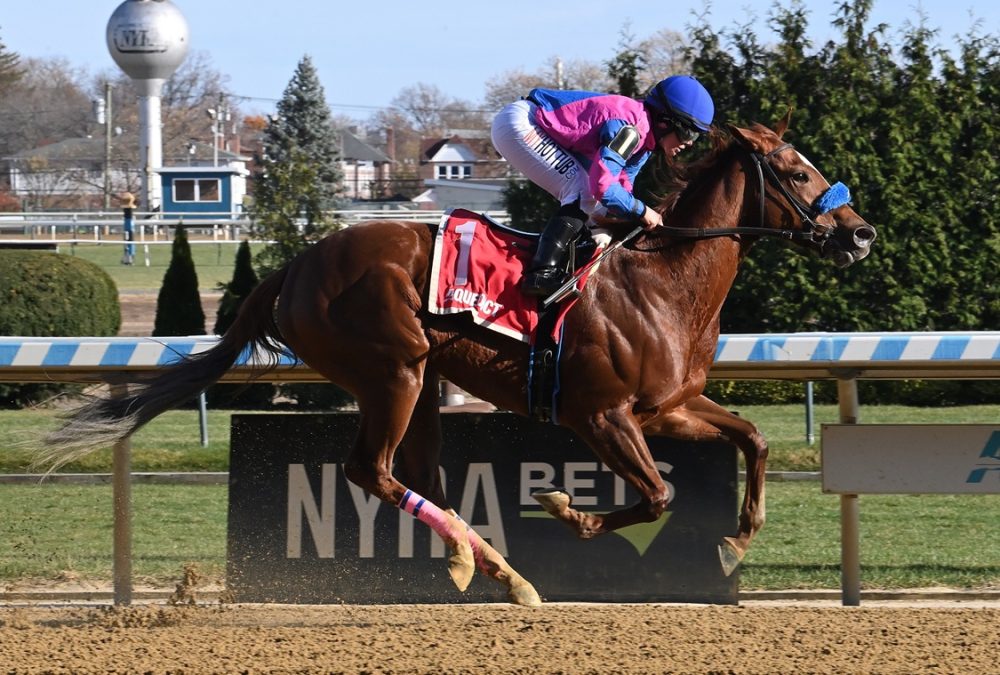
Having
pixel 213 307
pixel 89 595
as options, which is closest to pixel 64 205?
pixel 213 307

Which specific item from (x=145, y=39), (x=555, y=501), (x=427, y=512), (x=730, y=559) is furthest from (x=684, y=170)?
(x=145, y=39)

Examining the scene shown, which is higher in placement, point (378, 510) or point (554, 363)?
point (554, 363)

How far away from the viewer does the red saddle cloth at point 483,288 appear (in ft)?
16.0

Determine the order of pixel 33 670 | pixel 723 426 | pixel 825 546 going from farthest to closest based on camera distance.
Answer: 1. pixel 825 546
2. pixel 723 426
3. pixel 33 670

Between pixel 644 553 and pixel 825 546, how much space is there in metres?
1.74

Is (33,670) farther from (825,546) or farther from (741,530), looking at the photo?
(825,546)

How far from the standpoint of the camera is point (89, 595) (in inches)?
233

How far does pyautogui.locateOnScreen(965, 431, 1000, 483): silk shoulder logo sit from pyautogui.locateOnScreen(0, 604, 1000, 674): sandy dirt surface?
0.54 meters

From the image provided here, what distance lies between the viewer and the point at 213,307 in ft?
69.8

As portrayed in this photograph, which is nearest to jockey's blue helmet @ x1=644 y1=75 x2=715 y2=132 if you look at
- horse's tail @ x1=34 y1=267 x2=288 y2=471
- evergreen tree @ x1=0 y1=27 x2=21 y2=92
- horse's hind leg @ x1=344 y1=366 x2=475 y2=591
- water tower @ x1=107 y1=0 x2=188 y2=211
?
horse's hind leg @ x1=344 y1=366 x2=475 y2=591

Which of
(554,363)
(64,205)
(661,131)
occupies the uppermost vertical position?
(661,131)

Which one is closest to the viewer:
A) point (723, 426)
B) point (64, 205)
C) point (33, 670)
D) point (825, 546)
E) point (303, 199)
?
point (33, 670)

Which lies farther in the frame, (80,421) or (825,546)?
(825,546)

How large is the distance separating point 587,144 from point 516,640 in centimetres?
186
